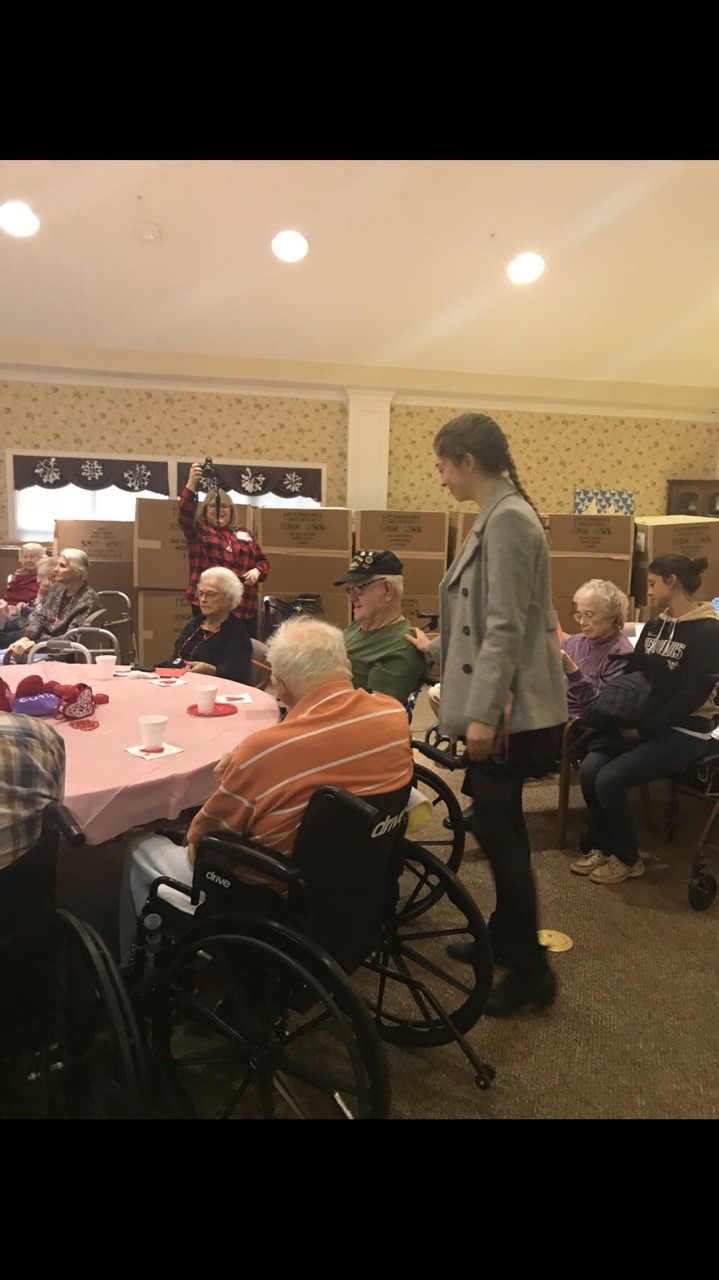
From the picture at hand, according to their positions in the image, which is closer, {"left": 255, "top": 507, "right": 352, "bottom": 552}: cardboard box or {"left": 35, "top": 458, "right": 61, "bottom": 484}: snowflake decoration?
{"left": 255, "top": 507, "right": 352, "bottom": 552}: cardboard box

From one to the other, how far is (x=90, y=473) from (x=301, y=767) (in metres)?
5.38

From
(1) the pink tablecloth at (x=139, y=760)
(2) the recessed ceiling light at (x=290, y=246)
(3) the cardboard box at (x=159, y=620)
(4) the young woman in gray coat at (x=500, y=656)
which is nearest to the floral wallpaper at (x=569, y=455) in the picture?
(2) the recessed ceiling light at (x=290, y=246)

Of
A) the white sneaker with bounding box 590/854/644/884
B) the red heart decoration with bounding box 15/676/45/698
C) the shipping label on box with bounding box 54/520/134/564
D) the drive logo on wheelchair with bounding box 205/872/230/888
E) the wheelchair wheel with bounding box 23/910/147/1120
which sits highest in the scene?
the shipping label on box with bounding box 54/520/134/564

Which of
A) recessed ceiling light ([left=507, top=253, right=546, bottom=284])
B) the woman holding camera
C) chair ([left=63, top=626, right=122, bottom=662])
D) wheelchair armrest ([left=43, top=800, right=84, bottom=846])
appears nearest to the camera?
wheelchair armrest ([left=43, top=800, right=84, bottom=846])

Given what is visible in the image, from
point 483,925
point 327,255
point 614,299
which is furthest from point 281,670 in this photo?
point 614,299

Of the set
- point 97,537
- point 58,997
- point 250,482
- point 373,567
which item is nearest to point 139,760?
point 58,997

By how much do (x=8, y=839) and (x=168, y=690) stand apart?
4.05ft

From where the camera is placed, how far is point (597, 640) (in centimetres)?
304

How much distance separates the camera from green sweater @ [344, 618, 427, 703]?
2248 millimetres

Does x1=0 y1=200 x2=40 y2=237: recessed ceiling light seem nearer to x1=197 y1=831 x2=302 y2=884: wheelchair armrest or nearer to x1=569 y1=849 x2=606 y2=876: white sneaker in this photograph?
x1=197 y1=831 x2=302 y2=884: wheelchair armrest

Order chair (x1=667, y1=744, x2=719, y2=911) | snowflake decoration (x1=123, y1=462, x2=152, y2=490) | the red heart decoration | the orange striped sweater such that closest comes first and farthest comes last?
the orange striped sweater
the red heart decoration
chair (x1=667, y1=744, x2=719, y2=911)
snowflake decoration (x1=123, y1=462, x2=152, y2=490)

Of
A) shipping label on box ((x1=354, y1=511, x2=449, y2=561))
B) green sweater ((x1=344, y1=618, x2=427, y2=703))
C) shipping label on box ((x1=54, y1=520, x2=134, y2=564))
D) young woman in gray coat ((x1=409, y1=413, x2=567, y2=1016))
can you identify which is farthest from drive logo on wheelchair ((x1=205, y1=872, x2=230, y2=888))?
shipping label on box ((x1=54, y1=520, x2=134, y2=564))

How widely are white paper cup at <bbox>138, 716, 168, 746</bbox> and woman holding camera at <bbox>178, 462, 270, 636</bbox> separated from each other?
2372 mm
